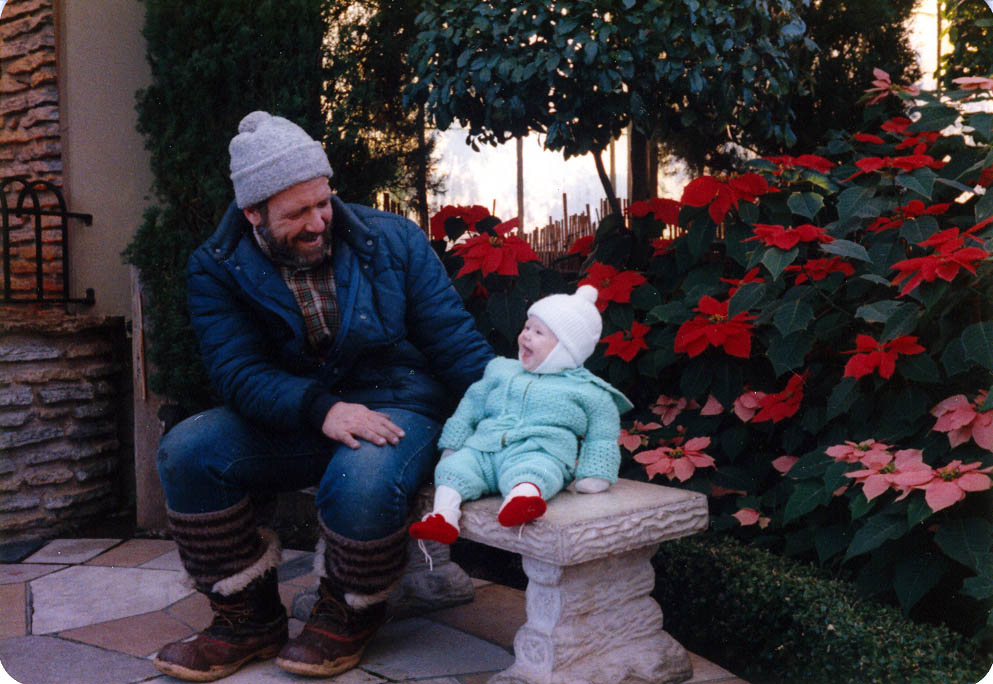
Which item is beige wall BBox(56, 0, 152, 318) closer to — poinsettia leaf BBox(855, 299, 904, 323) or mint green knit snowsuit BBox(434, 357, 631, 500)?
mint green knit snowsuit BBox(434, 357, 631, 500)

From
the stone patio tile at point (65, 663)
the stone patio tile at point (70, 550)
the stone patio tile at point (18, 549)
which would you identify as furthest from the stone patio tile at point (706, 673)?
the stone patio tile at point (18, 549)

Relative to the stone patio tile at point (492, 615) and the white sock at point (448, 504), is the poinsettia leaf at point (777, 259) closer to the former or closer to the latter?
the white sock at point (448, 504)

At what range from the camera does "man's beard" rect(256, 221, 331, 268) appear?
2.43 metres

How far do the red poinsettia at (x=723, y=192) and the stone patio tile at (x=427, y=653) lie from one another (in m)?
1.51

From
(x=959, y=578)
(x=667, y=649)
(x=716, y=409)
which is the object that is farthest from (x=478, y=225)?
(x=959, y=578)

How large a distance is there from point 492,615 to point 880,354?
1379 millimetres

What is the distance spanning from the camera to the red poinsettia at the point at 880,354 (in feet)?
7.84

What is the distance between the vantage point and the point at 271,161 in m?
2.33

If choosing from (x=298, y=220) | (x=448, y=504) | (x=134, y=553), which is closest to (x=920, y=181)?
(x=448, y=504)

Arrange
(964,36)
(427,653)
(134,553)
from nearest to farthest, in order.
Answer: (427,653) → (134,553) → (964,36)

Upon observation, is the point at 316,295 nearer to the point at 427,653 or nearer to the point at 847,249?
the point at 427,653

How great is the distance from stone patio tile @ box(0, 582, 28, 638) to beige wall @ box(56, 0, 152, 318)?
4.65 feet

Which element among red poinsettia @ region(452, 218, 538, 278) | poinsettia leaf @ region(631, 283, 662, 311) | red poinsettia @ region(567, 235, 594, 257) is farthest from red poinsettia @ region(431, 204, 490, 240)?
poinsettia leaf @ region(631, 283, 662, 311)

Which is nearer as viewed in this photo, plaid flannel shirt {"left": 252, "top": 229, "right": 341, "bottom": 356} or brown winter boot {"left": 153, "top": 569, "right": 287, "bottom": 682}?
brown winter boot {"left": 153, "top": 569, "right": 287, "bottom": 682}
